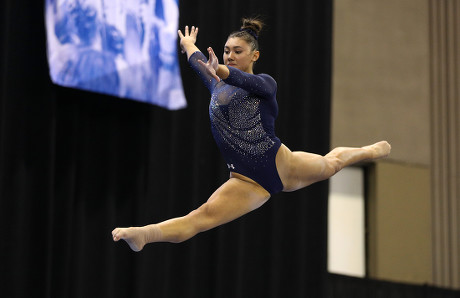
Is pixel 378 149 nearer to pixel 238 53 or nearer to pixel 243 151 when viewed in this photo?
pixel 243 151

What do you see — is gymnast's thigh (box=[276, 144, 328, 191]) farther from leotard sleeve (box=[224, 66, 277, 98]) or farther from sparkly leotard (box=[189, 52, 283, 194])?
leotard sleeve (box=[224, 66, 277, 98])

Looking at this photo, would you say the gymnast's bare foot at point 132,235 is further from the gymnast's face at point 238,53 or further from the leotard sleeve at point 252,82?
the gymnast's face at point 238,53

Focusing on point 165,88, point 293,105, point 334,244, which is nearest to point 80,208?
point 165,88

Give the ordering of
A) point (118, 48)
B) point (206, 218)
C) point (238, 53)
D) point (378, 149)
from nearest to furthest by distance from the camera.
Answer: point (206, 218), point (238, 53), point (378, 149), point (118, 48)

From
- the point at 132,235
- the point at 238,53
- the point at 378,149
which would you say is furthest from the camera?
the point at 378,149

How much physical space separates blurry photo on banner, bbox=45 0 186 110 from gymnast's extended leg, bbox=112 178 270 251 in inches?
91.2

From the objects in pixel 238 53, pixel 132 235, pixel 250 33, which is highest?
pixel 250 33

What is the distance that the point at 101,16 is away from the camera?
5445 millimetres

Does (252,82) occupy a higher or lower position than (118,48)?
lower

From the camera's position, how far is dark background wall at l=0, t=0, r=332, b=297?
5277 millimetres

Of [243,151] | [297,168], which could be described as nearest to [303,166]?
[297,168]

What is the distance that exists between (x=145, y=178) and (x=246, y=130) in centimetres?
258

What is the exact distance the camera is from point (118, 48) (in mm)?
5523

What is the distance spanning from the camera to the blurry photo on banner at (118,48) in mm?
5305
